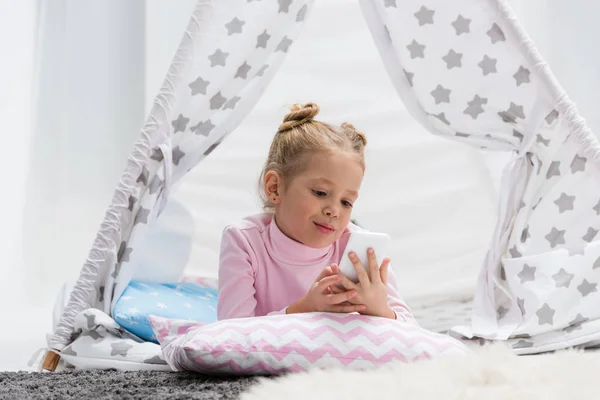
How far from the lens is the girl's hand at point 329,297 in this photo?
1.30m

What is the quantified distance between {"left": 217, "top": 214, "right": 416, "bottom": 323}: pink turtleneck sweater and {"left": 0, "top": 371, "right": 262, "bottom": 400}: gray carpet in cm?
28

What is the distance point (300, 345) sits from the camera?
3.95ft

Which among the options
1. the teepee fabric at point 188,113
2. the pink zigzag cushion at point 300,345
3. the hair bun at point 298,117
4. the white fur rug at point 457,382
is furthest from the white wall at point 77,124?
the white fur rug at point 457,382

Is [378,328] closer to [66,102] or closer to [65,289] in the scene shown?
[65,289]

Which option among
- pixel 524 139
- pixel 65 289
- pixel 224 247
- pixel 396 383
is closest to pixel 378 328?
pixel 396 383

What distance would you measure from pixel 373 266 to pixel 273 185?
381 millimetres

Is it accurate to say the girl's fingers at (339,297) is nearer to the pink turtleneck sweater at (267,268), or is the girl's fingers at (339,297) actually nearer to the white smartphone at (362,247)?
the white smartphone at (362,247)

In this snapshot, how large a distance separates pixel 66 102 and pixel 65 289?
121 centimetres

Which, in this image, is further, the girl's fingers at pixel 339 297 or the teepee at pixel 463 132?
the teepee at pixel 463 132

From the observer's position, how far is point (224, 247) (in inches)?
61.7

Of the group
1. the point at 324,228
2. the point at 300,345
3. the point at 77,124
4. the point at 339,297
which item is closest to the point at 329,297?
the point at 339,297

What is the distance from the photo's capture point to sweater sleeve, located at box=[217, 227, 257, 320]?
1.50m

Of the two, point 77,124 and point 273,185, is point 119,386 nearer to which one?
point 273,185

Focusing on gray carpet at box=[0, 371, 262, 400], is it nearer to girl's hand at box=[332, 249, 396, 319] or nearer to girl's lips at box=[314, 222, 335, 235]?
girl's hand at box=[332, 249, 396, 319]
